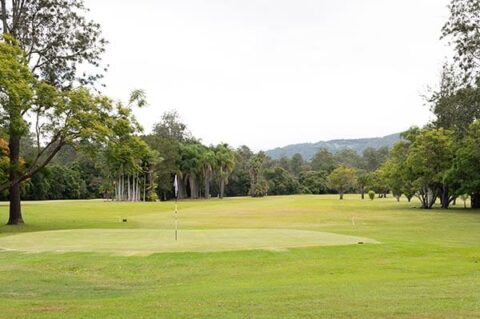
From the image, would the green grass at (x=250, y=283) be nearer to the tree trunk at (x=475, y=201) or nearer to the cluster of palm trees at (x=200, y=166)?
the tree trunk at (x=475, y=201)

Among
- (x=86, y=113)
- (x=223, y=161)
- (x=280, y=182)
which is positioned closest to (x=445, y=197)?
(x=86, y=113)

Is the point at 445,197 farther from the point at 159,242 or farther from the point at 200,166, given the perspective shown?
the point at 200,166

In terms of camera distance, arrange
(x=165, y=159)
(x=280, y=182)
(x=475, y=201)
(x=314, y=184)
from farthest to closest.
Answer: (x=314, y=184), (x=280, y=182), (x=165, y=159), (x=475, y=201)

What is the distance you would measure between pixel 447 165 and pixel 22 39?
49.3m

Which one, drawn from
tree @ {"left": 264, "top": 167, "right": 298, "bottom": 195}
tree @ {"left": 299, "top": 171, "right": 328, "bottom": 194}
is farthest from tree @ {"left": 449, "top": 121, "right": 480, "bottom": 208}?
tree @ {"left": 299, "top": 171, "right": 328, "bottom": 194}

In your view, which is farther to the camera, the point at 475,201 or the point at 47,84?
the point at 475,201

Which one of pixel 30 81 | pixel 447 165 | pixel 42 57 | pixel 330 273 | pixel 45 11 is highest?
pixel 45 11

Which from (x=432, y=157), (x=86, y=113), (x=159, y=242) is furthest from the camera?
(x=432, y=157)

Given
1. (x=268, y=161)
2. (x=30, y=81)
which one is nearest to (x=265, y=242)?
(x=30, y=81)

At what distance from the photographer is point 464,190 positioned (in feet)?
205

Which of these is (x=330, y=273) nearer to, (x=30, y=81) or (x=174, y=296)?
(x=174, y=296)

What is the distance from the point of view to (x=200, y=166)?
124 metres

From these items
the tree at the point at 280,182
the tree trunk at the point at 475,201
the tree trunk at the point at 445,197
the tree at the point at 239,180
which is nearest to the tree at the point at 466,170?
the tree trunk at the point at 445,197

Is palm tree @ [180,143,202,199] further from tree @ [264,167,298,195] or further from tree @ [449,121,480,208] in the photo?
A: tree @ [449,121,480,208]
